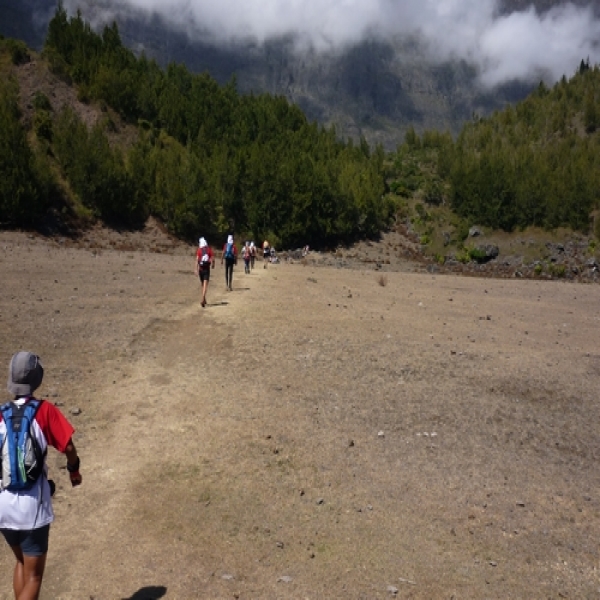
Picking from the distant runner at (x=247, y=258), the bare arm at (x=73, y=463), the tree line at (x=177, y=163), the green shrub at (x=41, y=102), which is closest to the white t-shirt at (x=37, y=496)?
the bare arm at (x=73, y=463)

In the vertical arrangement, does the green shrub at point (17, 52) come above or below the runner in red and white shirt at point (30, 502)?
above

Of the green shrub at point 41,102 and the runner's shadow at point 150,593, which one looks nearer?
the runner's shadow at point 150,593

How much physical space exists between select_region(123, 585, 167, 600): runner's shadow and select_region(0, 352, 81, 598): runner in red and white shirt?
1220mm

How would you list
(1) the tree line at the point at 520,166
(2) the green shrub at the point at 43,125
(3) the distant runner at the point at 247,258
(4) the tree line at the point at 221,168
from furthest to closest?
1. (1) the tree line at the point at 520,166
2. (2) the green shrub at the point at 43,125
3. (4) the tree line at the point at 221,168
4. (3) the distant runner at the point at 247,258

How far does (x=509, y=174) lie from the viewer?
99875 millimetres

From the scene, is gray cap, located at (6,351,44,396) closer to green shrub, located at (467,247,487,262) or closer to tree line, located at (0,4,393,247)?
tree line, located at (0,4,393,247)

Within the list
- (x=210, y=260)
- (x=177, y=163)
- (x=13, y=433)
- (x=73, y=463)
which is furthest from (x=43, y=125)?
(x=13, y=433)

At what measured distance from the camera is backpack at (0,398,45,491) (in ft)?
16.2

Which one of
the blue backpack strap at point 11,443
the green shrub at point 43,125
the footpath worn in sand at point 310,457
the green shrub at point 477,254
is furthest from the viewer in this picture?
the green shrub at point 477,254

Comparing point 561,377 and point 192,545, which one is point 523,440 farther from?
point 192,545

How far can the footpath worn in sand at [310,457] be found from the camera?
6.81 metres

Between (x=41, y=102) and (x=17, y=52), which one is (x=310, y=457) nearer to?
(x=41, y=102)

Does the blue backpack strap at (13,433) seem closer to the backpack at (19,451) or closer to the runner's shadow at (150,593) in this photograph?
the backpack at (19,451)


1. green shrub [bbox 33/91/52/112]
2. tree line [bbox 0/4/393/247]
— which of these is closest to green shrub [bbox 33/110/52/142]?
tree line [bbox 0/4/393/247]
